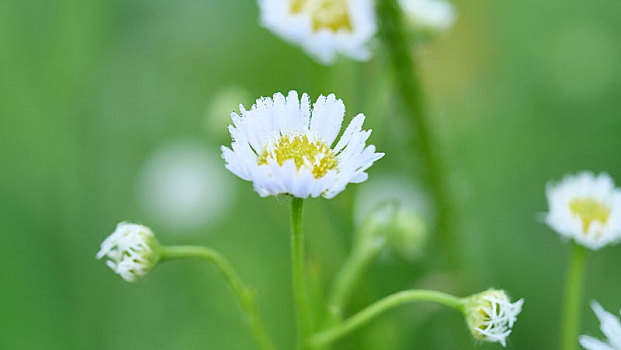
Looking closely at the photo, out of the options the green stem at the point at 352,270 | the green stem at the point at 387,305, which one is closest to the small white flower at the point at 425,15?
the green stem at the point at 352,270

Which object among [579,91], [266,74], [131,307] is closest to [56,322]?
[131,307]

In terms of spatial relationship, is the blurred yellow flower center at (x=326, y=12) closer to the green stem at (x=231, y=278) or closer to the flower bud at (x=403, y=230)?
the flower bud at (x=403, y=230)

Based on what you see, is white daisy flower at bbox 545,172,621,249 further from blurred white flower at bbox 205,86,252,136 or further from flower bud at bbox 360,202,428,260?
blurred white flower at bbox 205,86,252,136

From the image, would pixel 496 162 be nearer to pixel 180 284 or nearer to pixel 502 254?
pixel 502 254

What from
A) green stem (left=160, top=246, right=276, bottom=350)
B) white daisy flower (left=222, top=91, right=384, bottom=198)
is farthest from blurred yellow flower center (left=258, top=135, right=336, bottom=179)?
green stem (left=160, top=246, right=276, bottom=350)

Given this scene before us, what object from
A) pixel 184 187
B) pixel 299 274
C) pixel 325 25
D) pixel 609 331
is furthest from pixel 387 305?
pixel 184 187

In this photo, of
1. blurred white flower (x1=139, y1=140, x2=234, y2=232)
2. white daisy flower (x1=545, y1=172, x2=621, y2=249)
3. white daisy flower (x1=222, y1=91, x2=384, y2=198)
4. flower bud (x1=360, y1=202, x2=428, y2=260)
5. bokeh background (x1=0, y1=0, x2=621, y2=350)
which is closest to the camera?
white daisy flower (x1=222, y1=91, x2=384, y2=198)

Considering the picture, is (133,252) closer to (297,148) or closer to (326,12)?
(297,148)
